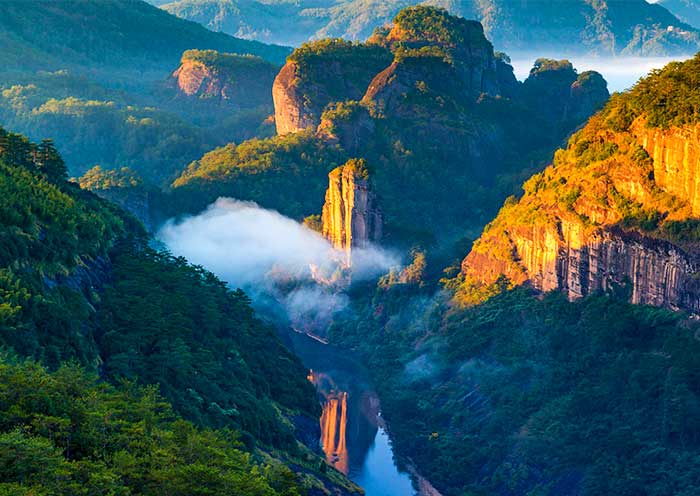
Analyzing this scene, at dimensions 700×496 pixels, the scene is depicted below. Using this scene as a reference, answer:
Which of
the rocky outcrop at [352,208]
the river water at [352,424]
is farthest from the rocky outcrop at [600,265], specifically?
the rocky outcrop at [352,208]

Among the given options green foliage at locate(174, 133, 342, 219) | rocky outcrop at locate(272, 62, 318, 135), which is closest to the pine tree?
green foliage at locate(174, 133, 342, 219)

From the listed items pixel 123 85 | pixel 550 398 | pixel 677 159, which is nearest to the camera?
pixel 677 159

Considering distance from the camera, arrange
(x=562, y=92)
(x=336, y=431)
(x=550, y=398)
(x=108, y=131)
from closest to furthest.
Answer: (x=550, y=398), (x=336, y=431), (x=108, y=131), (x=562, y=92)

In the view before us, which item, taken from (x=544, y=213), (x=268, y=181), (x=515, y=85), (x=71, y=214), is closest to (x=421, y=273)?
(x=544, y=213)

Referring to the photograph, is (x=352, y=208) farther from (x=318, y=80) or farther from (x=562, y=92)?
(x=562, y=92)

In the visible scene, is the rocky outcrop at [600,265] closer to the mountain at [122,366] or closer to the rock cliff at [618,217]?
the rock cliff at [618,217]

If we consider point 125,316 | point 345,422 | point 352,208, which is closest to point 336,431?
point 345,422

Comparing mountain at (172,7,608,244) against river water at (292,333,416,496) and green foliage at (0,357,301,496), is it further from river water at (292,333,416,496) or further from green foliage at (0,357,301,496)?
green foliage at (0,357,301,496)
